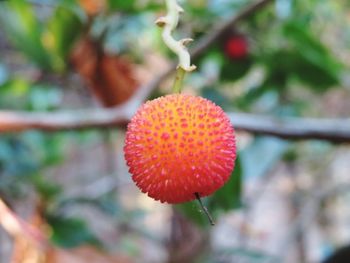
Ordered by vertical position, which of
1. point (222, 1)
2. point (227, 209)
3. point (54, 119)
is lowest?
point (227, 209)

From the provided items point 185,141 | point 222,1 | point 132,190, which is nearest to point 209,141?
point 185,141

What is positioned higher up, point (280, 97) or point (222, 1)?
point (222, 1)

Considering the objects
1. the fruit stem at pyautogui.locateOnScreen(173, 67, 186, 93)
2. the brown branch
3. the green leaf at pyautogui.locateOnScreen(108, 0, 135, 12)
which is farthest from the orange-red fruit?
the green leaf at pyautogui.locateOnScreen(108, 0, 135, 12)

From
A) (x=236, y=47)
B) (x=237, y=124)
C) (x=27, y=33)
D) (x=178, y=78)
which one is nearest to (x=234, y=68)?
(x=236, y=47)

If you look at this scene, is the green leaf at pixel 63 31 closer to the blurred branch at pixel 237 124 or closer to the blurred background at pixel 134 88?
the blurred background at pixel 134 88

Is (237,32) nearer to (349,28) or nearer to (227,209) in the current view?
(227,209)

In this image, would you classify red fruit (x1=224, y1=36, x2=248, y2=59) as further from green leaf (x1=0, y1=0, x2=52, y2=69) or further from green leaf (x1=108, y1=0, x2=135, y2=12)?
green leaf (x1=0, y1=0, x2=52, y2=69)
